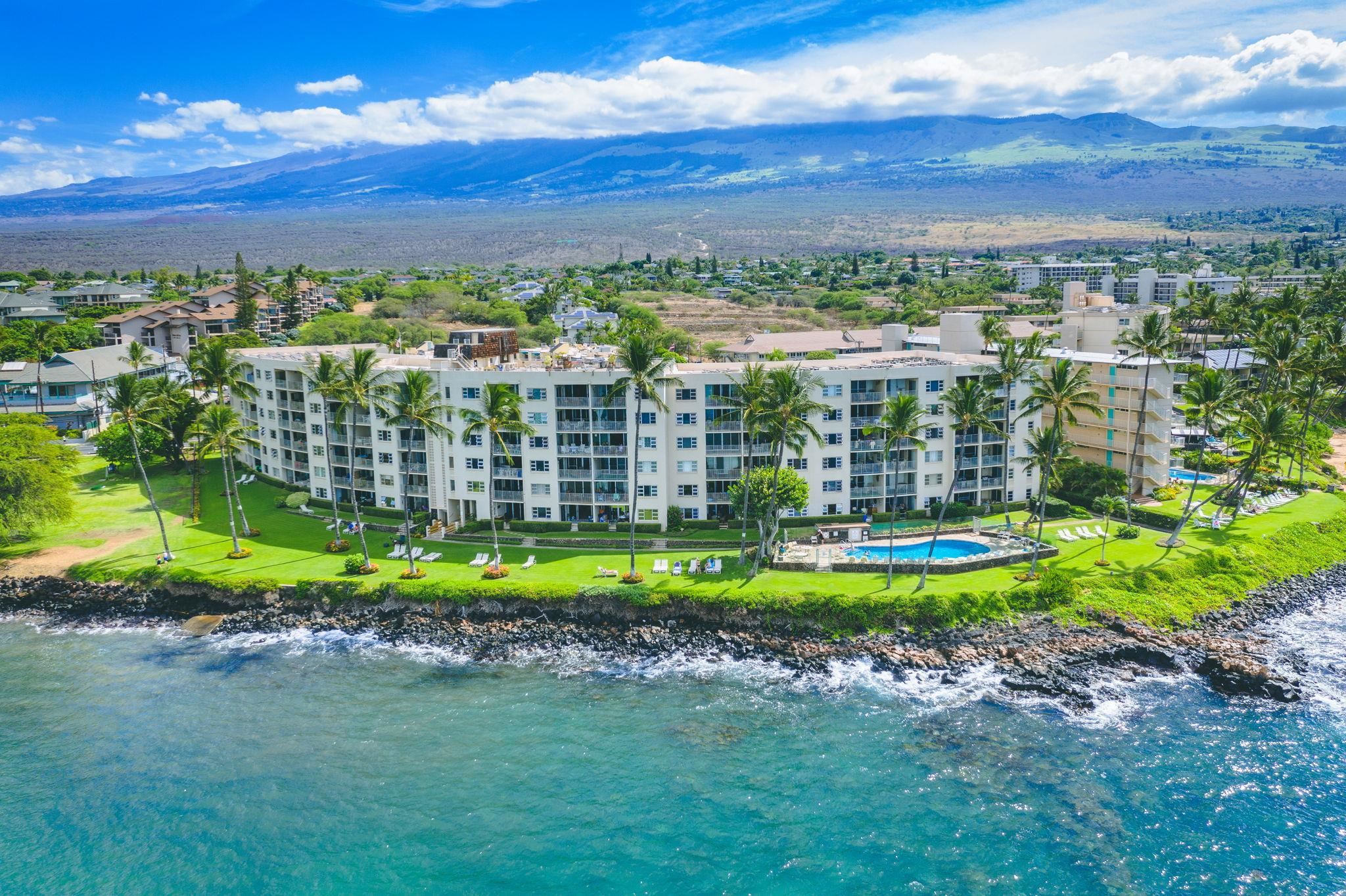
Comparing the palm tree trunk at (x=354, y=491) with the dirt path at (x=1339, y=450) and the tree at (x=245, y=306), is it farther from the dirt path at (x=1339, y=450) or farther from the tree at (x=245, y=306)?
the tree at (x=245, y=306)

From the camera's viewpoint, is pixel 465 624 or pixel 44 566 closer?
pixel 465 624

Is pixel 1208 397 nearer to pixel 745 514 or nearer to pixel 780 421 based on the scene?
pixel 780 421

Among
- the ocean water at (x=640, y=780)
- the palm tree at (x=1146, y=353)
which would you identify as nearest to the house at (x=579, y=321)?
the palm tree at (x=1146, y=353)

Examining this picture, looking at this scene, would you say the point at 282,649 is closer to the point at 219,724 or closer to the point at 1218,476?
the point at 219,724

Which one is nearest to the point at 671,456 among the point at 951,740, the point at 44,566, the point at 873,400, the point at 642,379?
the point at 642,379

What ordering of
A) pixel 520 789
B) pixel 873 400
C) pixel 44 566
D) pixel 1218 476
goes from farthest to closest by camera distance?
pixel 1218 476, pixel 873 400, pixel 44 566, pixel 520 789

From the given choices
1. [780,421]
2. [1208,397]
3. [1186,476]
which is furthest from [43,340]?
[1186,476]
